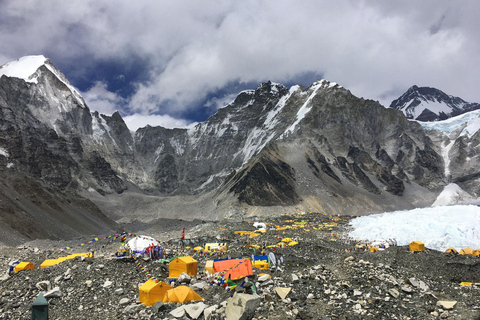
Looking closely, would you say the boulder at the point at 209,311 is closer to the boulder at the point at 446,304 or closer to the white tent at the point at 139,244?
the boulder at the point at 446,304

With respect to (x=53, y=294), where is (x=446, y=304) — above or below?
below

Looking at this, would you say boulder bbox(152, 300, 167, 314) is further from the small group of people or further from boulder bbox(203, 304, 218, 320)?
the small group of people

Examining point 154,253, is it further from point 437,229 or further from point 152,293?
point 437,229

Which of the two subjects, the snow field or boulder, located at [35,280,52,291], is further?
the snow field

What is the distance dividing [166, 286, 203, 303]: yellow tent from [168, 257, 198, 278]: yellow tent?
2542 mm

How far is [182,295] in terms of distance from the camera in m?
11.7

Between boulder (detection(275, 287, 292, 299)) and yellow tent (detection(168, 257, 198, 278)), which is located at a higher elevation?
yellow tent (detection(168, 257, 198, 278))

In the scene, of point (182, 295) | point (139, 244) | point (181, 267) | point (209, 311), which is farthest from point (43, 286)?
point (139, 244)

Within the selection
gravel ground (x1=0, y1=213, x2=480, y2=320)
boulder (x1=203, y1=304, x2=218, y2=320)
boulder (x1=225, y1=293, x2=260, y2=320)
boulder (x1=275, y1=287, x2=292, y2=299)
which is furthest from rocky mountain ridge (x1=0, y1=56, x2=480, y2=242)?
boulder (x1=225, y1=293, x2=260, y2=320)

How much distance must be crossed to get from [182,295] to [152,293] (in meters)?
1.17

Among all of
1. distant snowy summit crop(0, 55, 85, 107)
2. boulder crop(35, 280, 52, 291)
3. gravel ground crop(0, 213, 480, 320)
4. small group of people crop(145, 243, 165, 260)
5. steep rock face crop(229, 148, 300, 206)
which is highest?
distant snowy summit crop(0, 55, 85, 107)

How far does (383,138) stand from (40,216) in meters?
161

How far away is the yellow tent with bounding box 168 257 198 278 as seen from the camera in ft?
47.2

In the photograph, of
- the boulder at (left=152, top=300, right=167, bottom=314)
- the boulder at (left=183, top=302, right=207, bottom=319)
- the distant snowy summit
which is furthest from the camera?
the distant snowy summit
